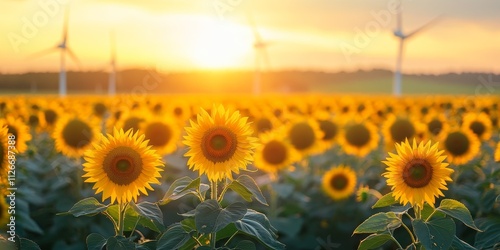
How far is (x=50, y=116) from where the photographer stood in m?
12.2

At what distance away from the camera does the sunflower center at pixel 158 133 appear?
9188 mm

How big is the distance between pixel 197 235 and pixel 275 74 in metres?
77.8

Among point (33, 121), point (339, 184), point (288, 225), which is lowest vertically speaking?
point (288, 225)

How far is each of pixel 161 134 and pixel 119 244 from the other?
229 inches

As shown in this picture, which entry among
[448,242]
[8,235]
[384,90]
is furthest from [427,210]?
[384,90]

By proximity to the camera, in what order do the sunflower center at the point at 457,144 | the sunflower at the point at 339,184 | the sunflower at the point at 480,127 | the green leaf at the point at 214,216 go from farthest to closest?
the sunflower at the point at 480,127
the sunflower center at the point at 457,144
the sunflower at the point at 339,184
the green leaf at the point at 214,216

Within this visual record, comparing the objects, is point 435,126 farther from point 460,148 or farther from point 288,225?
point 288,225

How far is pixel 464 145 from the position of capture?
362 inches

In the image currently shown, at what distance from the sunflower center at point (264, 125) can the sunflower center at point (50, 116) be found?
3.40 meters

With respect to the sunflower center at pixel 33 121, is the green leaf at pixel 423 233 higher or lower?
lower

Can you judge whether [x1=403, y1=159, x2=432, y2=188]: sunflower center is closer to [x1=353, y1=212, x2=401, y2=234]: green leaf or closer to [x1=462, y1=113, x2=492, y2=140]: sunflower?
[x1=353, y1=212, x2=401, y2=234]: green leaf

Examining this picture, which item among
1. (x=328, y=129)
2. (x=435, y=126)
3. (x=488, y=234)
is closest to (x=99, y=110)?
(x=328, y=129)

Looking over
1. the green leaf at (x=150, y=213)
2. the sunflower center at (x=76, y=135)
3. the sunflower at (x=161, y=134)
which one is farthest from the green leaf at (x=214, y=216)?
the sunflower center at (x=76, y=135)

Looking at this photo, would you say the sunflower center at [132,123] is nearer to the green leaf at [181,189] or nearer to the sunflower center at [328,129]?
the sunflower center at [328,129]
